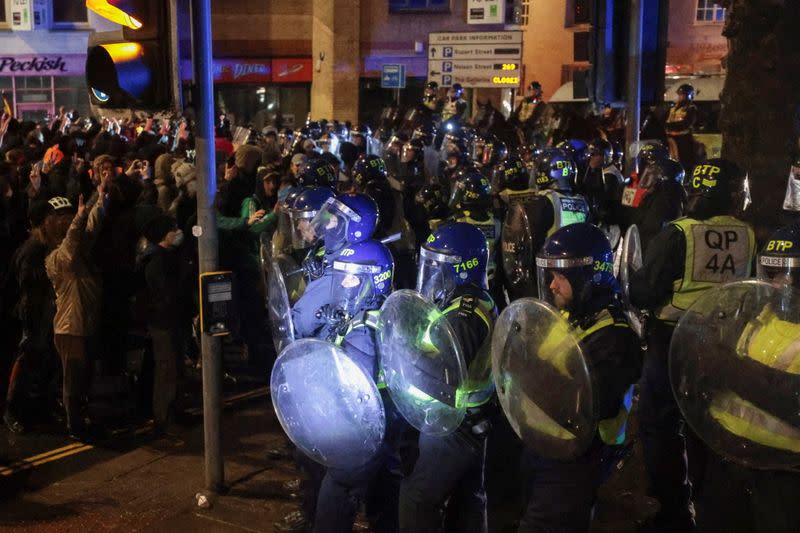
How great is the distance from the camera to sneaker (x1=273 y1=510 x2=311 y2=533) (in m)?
5.88

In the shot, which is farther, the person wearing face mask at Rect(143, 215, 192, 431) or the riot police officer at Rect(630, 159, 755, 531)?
the person wearing face mask at Rect(143, 215, 192, 431)

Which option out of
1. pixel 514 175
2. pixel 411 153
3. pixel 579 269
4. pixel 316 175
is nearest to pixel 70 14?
pixel 411 153

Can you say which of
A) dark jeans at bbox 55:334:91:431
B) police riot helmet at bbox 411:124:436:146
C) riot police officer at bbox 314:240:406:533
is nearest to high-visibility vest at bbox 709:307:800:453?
riot police officer at bbox 314:240:406:533

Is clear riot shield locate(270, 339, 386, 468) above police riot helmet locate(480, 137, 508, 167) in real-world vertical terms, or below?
below

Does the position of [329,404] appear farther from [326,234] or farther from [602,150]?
[602,150]

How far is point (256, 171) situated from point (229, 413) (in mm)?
3543

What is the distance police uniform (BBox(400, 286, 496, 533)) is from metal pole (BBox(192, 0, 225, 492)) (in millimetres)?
2012

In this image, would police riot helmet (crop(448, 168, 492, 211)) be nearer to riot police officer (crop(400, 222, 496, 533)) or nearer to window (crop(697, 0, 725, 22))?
riot police officer (crop(400, 222, 496, 533))

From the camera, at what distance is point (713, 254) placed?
18.3 feet

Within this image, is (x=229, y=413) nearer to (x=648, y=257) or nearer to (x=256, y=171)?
(x=256, y=171)

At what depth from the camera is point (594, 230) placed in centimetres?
450

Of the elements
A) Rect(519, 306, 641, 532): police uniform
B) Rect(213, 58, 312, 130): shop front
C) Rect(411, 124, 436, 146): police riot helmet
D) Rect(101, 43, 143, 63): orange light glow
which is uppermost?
Rect(213, 58, 312, 130): shop front

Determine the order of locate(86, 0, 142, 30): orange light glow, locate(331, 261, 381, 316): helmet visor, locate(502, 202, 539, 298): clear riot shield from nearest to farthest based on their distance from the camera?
locate(331, 261, 381, 316): helmet visor < locate(86, 0, 142, 30): orange light glow < locate(502, 202, 539, 298): clear riot shield

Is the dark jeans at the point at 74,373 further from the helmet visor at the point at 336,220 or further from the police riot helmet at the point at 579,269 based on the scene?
the police riot helmet at the point at 579,269
